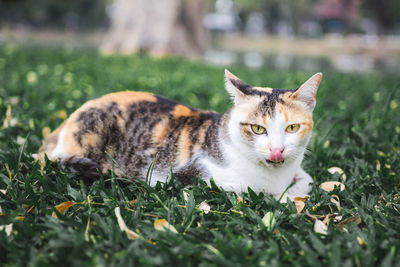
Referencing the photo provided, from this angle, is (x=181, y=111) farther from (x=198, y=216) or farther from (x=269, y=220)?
(x=269, y=220)

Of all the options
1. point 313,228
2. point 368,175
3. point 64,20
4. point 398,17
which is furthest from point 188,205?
point 64,20

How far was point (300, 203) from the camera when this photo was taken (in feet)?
6.80

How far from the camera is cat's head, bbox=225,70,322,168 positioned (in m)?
1.97

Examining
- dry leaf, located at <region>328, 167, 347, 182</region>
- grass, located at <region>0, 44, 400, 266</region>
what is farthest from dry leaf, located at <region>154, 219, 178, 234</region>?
dry leaf, located at <region>328, 167, 347, 182</region>

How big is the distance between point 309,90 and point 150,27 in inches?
346

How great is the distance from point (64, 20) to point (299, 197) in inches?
1713

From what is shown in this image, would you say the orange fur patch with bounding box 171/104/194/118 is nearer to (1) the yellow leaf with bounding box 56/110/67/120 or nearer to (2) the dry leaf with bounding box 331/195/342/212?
(2) the dry leaf with bounding box 331/195/342/212

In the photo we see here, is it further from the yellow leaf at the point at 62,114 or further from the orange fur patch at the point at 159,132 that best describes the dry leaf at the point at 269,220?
the yellow leaf at the point at 62,114

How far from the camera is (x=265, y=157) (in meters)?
1.97

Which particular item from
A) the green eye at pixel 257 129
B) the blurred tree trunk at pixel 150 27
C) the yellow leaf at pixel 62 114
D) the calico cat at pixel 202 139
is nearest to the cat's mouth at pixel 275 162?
the calico cat at pixel 202 139

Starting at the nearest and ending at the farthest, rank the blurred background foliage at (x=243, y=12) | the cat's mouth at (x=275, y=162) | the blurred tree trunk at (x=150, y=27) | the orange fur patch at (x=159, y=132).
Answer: the cat's mouth at (x=275, y=162), the orange fur patch at (x=159, y=132), the blurred tree trunk at (x=150, y=27), the blurred background foliage at (x=243, y=12)

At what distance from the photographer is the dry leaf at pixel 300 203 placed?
2.03m

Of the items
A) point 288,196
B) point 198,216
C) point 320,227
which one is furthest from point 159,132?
point 320,227

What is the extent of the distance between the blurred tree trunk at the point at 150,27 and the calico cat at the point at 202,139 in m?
7.92
